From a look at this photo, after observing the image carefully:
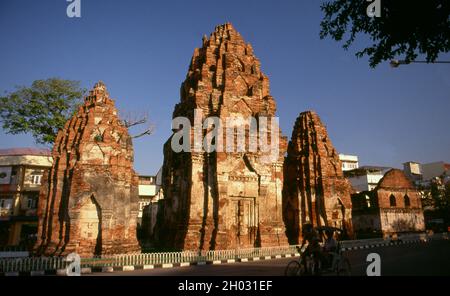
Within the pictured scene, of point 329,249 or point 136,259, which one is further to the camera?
point 136,259

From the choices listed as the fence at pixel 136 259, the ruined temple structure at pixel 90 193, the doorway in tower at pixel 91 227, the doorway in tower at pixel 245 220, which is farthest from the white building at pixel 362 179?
the doorway in tower at pixel 91 227

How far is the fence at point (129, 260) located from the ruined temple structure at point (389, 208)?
57.9 ft

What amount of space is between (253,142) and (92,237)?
33.3 feet

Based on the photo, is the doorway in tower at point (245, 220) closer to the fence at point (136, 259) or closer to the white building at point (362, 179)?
the fence at point (136, 259)

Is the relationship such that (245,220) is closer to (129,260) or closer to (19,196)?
(129,260)

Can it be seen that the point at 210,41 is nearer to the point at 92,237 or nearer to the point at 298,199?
the point at 298,199

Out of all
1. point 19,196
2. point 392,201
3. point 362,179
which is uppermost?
point 362,179

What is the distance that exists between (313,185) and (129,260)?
15.0 meters

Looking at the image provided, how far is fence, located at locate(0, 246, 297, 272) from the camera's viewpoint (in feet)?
38.5

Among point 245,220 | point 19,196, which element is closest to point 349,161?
point 245,220

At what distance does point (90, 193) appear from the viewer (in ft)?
50.8

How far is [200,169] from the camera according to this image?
18.0 meters

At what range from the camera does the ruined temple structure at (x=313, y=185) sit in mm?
22984

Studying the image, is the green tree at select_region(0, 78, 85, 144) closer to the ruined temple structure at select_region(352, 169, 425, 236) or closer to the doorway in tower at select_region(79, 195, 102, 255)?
the doorway in tower at select_region(79, 195, 102, 255)
